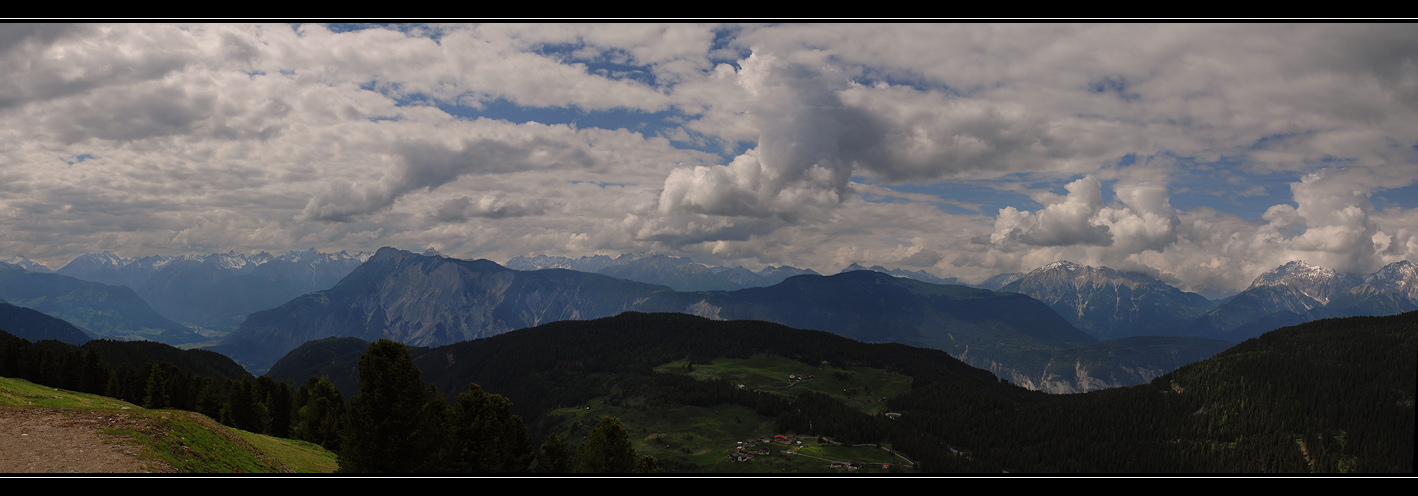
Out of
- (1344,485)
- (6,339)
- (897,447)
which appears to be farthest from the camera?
(897,447)

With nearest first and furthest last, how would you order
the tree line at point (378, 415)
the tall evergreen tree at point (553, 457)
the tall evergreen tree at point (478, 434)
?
the tree line at point (378, 415), the tall evergreen tree at point (478, 434), the tall evergreen tree at point (553, 457)

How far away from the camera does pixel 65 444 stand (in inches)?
1133

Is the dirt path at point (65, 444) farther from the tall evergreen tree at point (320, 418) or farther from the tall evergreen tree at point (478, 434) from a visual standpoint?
the tall evergreen tree at point (320, 418)

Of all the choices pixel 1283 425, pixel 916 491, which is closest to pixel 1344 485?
pixel 916 491

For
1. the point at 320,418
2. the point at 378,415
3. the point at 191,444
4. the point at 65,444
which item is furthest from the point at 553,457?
the point at 65,444

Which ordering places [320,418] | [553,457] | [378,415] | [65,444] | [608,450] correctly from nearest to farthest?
1. [65,444]
2. [378,415]
3. [608,450]
4. [553,457]
5. [320,418]

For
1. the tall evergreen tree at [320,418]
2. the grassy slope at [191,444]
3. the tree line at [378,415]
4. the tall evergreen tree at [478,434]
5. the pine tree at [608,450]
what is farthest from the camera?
the tall evergreen tree at [320,418]

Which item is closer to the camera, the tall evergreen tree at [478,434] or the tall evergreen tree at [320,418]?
the tall evergreen tree at [478,434]

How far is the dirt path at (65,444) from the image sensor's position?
2686 cm

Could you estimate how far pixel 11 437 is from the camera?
28906 mm

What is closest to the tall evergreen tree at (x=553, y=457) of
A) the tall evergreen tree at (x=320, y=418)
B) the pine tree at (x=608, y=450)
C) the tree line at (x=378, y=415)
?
the tree line at (x=378, y=415)

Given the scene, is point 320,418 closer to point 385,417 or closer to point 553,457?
point 553,457
